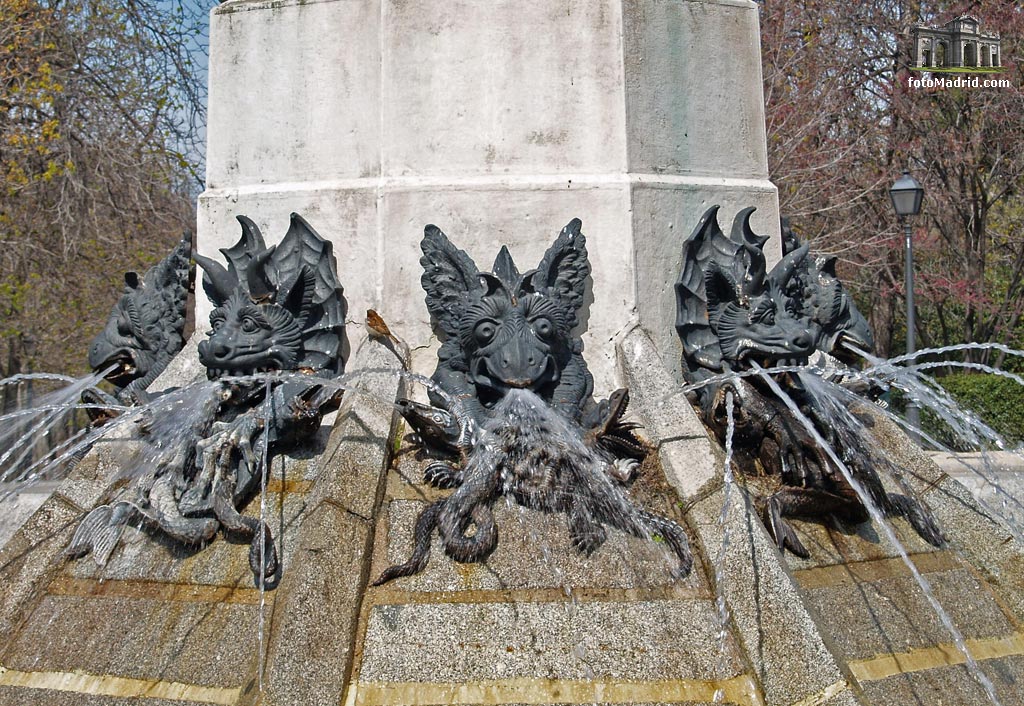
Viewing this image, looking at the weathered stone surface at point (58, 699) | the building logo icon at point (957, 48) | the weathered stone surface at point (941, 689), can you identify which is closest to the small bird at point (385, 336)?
the weathered stone surface at point (58, 699)

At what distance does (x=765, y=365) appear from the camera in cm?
486

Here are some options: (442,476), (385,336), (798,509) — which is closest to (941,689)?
(798,509)

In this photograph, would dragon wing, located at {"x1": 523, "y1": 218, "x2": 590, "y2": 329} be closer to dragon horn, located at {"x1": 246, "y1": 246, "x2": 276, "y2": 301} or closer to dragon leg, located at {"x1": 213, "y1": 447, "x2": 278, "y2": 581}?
dragon horn, located at {"x1": 246, "y1": 246, "x2": 276, "y2": 301}

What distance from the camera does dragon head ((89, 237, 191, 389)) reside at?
5.83m

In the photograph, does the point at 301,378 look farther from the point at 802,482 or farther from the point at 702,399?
the point at 802,482

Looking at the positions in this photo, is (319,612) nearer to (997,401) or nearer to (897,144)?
(997,401)

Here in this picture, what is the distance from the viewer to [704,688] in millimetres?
3516

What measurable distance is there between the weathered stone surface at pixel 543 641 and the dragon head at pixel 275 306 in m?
1.52

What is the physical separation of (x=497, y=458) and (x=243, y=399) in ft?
3.81

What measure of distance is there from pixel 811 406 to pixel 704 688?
1.68 meters

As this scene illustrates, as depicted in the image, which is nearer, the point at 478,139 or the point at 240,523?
the point at 240,523

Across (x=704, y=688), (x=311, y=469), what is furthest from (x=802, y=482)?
(x=311, y=469)

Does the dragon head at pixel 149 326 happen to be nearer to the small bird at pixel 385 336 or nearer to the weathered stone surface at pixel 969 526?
the small bird at pixel 385 336

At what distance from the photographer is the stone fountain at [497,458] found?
3615mm
